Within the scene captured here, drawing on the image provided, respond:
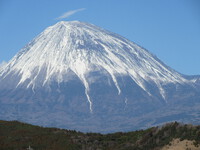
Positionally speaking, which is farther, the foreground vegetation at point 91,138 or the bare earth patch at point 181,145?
the foreground vegetation at point 91,138

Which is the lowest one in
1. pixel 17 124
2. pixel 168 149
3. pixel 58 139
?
pixel 168 149

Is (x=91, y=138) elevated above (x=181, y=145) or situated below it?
above

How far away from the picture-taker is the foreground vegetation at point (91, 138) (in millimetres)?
38750

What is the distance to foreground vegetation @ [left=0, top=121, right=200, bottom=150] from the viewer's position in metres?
38.8

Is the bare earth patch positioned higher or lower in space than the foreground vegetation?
lower

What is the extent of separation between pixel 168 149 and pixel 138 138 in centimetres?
632

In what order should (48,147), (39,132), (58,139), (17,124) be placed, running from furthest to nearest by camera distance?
1. (17,124)
2. (39,132)
3. (58,139)
4. (48,147)

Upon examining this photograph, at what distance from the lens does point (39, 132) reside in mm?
45719

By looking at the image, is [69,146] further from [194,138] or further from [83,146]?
[194,138]

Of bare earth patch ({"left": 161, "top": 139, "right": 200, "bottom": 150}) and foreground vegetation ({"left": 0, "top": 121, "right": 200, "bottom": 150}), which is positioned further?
foreground vegetation ({"left": 0, "top": 121, "right": 200, "bottom": 150})

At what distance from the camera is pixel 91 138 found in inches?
1736

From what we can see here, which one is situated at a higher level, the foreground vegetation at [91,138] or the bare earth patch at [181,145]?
the foreground vegetation at [91,138]

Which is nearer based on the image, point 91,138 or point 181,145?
point 181,145

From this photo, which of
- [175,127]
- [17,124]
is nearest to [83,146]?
[175,127]
